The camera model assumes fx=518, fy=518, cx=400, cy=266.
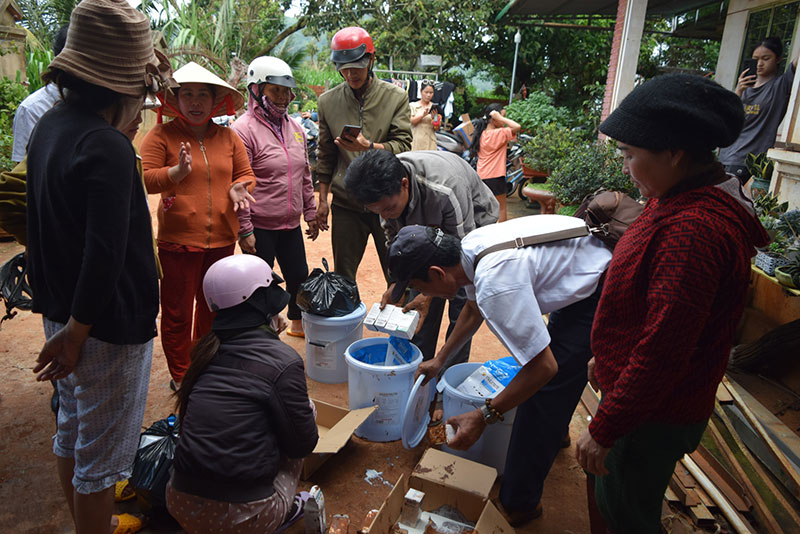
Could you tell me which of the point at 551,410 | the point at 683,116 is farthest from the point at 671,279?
the point at 551,410

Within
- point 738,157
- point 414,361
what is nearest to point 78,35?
point 414,361

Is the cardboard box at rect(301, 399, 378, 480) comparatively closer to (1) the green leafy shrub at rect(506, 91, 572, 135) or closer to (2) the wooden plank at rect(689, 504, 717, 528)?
(2) the wooden plank at rect(689, 504, 717, 528)

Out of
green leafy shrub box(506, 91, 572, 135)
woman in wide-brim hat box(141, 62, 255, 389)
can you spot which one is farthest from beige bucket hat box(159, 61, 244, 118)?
green leafy shrub box(506, 91, 572, 135)

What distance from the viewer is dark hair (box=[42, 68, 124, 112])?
1.59 meters

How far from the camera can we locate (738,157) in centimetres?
525

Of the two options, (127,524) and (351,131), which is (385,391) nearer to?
(127,524)

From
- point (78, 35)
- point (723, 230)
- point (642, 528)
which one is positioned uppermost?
point (78, 35)

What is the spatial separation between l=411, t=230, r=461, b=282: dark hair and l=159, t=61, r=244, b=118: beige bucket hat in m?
1.59

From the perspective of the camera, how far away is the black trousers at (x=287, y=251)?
11.7 ft

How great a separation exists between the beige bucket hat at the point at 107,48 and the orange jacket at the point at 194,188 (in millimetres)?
1172

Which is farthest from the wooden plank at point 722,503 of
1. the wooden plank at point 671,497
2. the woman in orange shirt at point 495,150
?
the woman in orange shirt at point 495,150

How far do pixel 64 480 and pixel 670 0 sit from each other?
37.6 ft

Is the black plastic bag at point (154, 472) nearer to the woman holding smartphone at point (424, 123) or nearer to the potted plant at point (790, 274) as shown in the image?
the potted plant at point (790, 274)

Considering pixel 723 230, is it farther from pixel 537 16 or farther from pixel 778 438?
pixel 537 16
